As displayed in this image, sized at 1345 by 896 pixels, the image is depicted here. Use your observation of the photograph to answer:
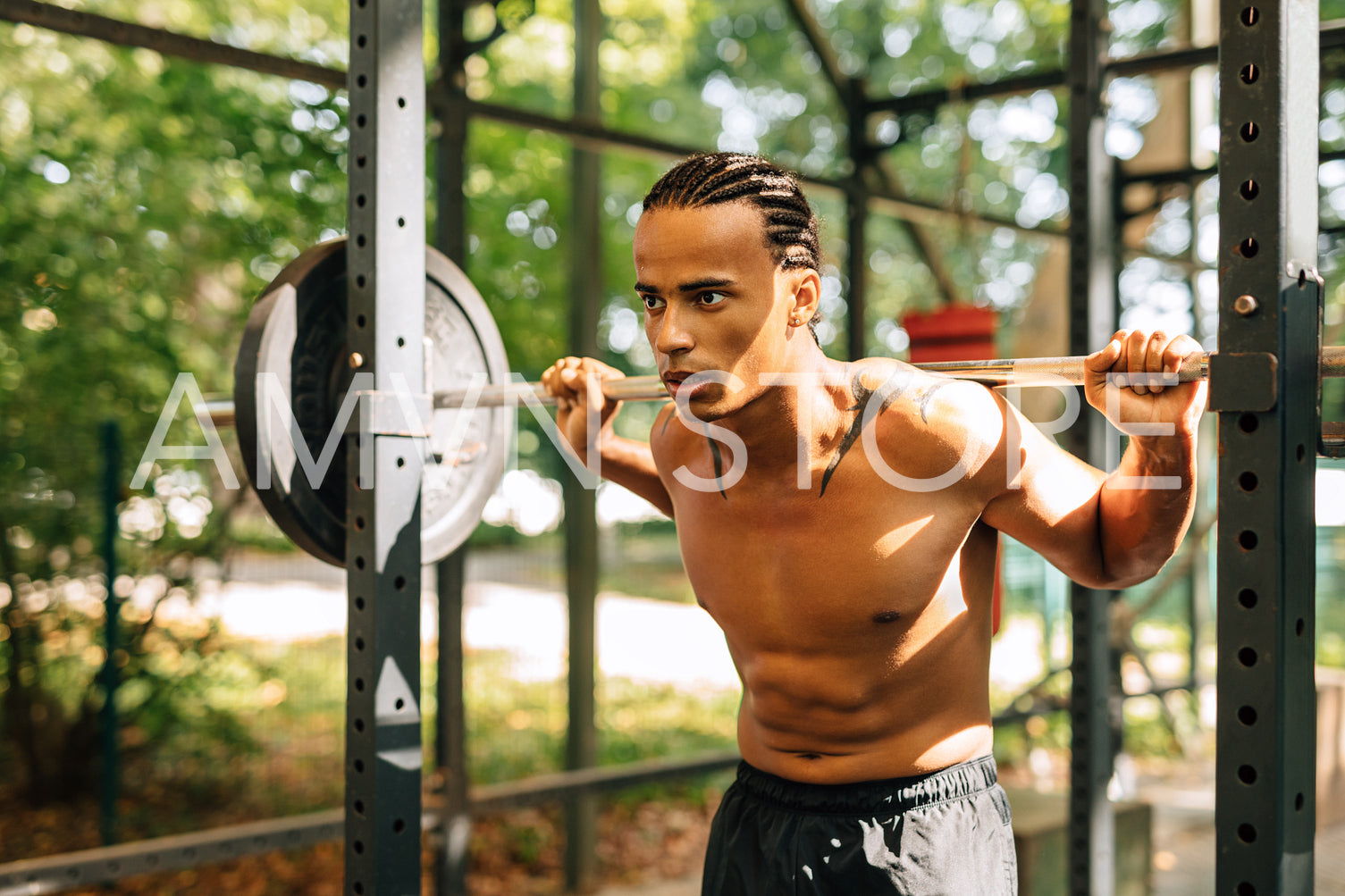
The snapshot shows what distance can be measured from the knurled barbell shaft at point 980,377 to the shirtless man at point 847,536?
0.17 ft

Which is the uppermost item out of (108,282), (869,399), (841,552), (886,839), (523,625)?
(108,282)

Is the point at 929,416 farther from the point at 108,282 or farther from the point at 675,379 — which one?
the point at 108,282

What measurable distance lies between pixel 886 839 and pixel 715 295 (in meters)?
0.83

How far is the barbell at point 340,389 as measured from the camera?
1.82 metres

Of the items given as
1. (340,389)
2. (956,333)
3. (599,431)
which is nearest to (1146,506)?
(599,431)

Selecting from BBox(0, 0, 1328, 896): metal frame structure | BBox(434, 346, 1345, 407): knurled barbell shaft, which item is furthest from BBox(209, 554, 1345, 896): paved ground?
BBox(434, 346, 1345, 407): knurled barbell shaft

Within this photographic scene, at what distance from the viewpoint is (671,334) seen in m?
1.46

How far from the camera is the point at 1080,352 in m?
2.99

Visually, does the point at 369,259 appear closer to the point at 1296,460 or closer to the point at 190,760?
the point at 1296,460

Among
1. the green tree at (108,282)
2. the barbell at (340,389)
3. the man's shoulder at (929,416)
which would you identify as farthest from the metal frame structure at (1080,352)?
the green tree at (108,282)

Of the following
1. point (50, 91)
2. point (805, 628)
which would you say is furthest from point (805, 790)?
point (50, 91)

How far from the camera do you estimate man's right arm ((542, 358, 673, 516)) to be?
80.4 inches

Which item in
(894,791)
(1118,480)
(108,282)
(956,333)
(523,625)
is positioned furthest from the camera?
(523,625)

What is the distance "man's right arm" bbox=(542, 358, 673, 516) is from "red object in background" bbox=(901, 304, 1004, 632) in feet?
3.70
